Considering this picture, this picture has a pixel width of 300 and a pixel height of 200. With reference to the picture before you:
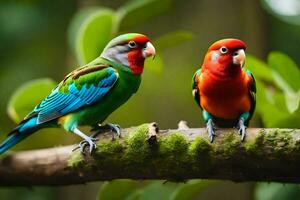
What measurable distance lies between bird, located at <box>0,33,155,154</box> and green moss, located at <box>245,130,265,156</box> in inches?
16.7

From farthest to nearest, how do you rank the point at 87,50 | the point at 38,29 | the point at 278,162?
the point at 38,29 → the point at 87,50 → the point at 278,162

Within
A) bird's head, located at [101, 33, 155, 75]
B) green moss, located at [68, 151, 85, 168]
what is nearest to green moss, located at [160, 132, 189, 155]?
bird's head, located at [101, 33, 155, 75]

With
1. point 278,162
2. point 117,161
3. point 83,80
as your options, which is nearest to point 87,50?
point 83,80

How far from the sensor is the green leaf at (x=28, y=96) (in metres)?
2.31

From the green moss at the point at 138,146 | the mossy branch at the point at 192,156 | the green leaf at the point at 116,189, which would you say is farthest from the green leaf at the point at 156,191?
the green moss at the point at 138,146

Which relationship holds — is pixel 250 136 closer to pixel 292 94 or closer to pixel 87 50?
pixel 292 94

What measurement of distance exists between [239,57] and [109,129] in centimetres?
55

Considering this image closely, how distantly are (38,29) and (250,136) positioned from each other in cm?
251

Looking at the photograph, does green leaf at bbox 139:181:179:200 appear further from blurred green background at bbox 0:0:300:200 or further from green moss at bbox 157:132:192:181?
green moss at bbox 157:132:192:181

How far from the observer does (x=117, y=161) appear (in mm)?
1785

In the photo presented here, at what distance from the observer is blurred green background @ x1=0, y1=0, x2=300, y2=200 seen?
211cm

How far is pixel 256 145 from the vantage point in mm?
1563

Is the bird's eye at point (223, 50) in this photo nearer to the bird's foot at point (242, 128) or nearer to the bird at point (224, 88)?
the bird at point (224, 88)

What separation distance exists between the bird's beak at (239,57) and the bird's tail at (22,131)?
0.78m
